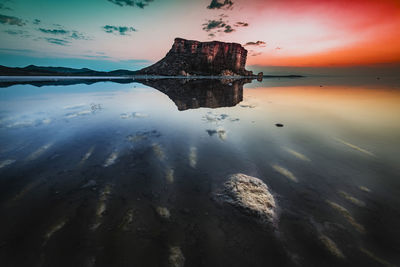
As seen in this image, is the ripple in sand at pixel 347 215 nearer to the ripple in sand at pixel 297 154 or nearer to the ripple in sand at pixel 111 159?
the ripple in sand at pixel 297 154

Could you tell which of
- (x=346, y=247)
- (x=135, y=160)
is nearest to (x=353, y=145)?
(x=346, y=247)

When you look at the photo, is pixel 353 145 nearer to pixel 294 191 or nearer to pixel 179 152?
pixel 294 191

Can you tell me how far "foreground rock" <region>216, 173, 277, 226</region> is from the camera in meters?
4.62

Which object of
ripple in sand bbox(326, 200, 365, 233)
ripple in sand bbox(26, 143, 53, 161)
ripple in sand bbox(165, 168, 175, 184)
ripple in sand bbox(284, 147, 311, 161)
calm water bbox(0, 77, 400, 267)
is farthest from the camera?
ripple in sand bbox(284, 147, 311, 161)

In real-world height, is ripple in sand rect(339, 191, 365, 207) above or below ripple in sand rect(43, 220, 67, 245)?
below

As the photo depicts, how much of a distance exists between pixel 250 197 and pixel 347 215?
2652 mm

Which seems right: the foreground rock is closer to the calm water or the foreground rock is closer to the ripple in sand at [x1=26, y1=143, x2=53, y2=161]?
the calm water

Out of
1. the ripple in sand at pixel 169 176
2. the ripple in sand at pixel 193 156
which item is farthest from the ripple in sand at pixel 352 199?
the ripple in sand at pixel 169 176

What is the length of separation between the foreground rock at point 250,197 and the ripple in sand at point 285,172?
1327 millimetres

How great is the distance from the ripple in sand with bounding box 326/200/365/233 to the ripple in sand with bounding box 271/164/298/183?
4.35 feet

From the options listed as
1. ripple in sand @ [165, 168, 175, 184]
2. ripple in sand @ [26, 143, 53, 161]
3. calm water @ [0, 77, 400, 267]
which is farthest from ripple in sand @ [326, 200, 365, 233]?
ripple in sand @ [26, 143, 53, 161]

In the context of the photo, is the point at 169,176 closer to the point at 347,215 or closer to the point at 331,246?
the point at 331,246

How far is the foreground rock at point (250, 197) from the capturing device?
462cm

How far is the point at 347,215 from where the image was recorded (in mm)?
4570
